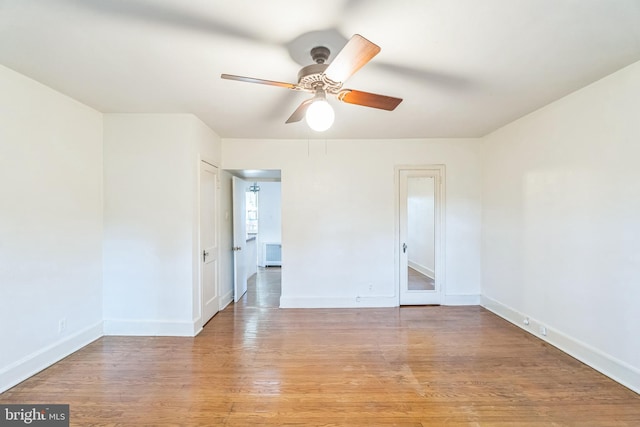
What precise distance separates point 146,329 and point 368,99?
3420 millimetres

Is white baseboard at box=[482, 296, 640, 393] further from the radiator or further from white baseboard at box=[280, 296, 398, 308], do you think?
the radiator

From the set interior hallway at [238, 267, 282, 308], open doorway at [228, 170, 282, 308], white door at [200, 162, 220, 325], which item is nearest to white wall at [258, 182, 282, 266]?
open doorway at [228, 170, 282, 308]

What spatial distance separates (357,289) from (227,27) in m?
3.63

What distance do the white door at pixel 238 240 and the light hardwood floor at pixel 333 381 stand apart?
1.22m

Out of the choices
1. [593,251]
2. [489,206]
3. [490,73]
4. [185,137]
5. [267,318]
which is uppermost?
[490,73]

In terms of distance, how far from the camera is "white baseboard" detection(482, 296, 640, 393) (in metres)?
2.23

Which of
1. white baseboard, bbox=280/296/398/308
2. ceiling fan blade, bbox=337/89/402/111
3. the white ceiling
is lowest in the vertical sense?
white baseboard, bbox=280/296/398/308

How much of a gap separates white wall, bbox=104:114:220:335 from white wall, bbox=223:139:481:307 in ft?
4.83

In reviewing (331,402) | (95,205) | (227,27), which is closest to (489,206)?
(331,402)

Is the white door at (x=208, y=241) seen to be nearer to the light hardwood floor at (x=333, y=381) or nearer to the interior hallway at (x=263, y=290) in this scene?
the light hardwood floor at (x=333, y=381)

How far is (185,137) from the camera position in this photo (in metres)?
3.23

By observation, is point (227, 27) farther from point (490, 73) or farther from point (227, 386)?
point (227, 386)

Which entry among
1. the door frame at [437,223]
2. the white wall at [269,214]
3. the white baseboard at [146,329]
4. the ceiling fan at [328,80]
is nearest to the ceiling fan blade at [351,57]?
the ceiling fan at [328,80]

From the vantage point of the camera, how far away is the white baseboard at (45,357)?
7.30 feet
